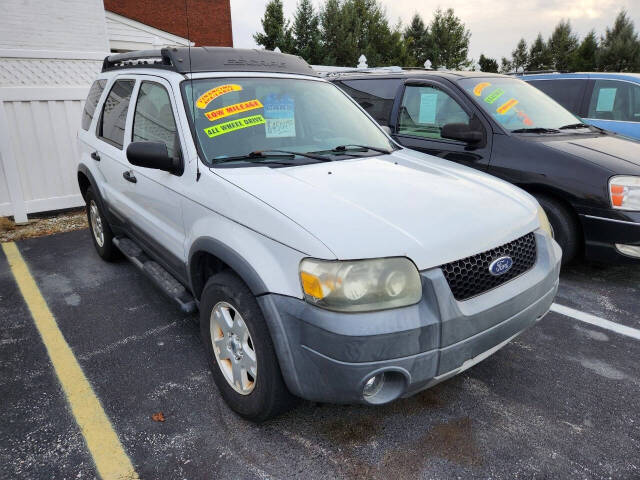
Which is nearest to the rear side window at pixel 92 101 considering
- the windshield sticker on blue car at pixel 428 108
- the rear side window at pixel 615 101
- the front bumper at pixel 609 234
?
the windshield sticker on blue car at pixel 428 108

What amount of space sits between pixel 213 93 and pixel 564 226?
10.2ft

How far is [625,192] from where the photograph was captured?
12.0ft

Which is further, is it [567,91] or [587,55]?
[587,55]

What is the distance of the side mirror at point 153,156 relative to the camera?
2.57 meters

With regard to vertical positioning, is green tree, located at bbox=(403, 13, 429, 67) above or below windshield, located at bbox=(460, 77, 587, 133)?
above

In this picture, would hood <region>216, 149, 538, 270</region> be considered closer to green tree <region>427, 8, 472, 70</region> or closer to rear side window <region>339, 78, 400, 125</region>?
rear side window <region>339, 78, 400, 125</region>

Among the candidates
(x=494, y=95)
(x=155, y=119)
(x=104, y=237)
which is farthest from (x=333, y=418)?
(x=494, y=95)

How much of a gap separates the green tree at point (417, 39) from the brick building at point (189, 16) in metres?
30.5

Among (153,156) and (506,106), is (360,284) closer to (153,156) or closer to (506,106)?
(153,156)

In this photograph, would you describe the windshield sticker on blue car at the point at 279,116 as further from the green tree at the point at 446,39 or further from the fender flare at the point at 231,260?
the green tree at the point at 446,39

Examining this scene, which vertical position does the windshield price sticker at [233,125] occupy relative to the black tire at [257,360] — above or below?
above

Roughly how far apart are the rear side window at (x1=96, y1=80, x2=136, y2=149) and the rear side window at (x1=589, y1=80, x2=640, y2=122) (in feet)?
20.1

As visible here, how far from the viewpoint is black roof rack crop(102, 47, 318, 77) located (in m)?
2.97

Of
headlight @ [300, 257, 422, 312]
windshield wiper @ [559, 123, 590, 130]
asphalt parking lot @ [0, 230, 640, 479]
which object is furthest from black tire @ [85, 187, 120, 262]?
windshield wiper @ [559, 123, 590, 130]
